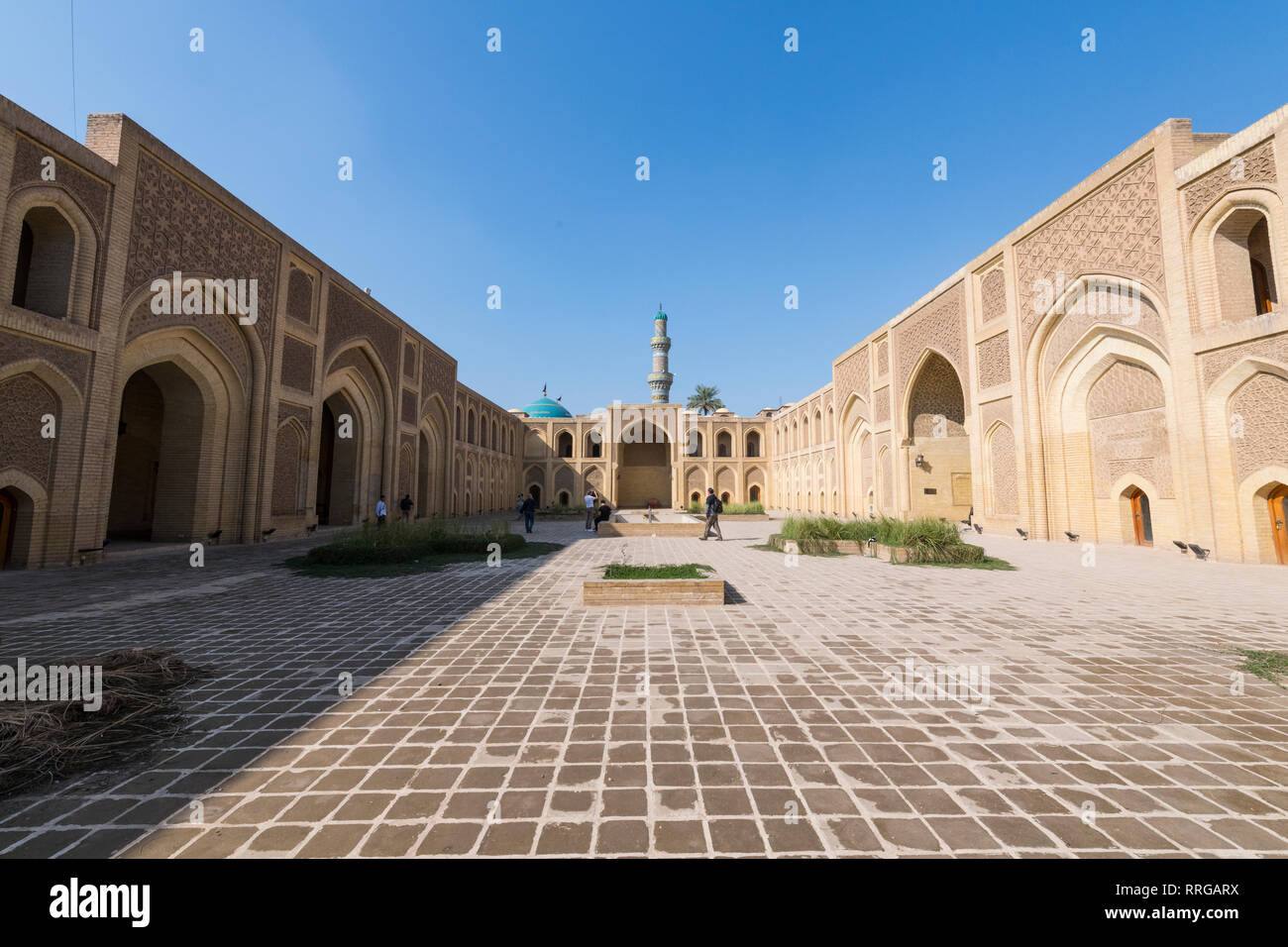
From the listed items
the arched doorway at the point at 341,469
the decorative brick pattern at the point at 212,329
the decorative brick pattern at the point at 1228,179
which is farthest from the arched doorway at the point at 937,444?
the decorative brick pattern at the point at 212,329

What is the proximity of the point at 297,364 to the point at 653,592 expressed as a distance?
42.5 ft

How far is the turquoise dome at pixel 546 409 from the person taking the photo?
4312cm

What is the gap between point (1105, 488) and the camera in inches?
477

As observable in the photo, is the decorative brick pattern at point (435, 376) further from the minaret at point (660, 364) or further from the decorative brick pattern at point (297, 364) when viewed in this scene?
the minaret at point (660, 364)

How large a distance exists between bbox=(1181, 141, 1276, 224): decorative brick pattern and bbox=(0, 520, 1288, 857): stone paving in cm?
834

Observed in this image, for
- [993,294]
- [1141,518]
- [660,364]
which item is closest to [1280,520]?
[1141,518]

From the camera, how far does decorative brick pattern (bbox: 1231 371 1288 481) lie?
859 centimetres

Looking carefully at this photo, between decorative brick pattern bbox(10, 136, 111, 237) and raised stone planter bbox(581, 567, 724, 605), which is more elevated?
decorative brick pattern bbox(10, 136, 111, 237)

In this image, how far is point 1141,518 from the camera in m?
11.5

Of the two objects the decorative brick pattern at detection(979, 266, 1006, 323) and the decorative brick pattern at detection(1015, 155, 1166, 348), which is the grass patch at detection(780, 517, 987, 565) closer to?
the decorative brick pattern at detection(1015, 155, 1166, 348)

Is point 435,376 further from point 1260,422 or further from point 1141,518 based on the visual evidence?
point 1260,422

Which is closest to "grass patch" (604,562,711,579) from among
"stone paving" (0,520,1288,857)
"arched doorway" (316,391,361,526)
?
"stone paving" (0,520,1288,857)

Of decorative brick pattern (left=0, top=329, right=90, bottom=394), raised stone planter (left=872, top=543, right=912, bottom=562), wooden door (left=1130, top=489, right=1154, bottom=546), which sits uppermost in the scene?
decorative brick pattern (left=0, top=329, right=90, bottom=394)

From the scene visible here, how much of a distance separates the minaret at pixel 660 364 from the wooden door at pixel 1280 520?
4388 centimetres
